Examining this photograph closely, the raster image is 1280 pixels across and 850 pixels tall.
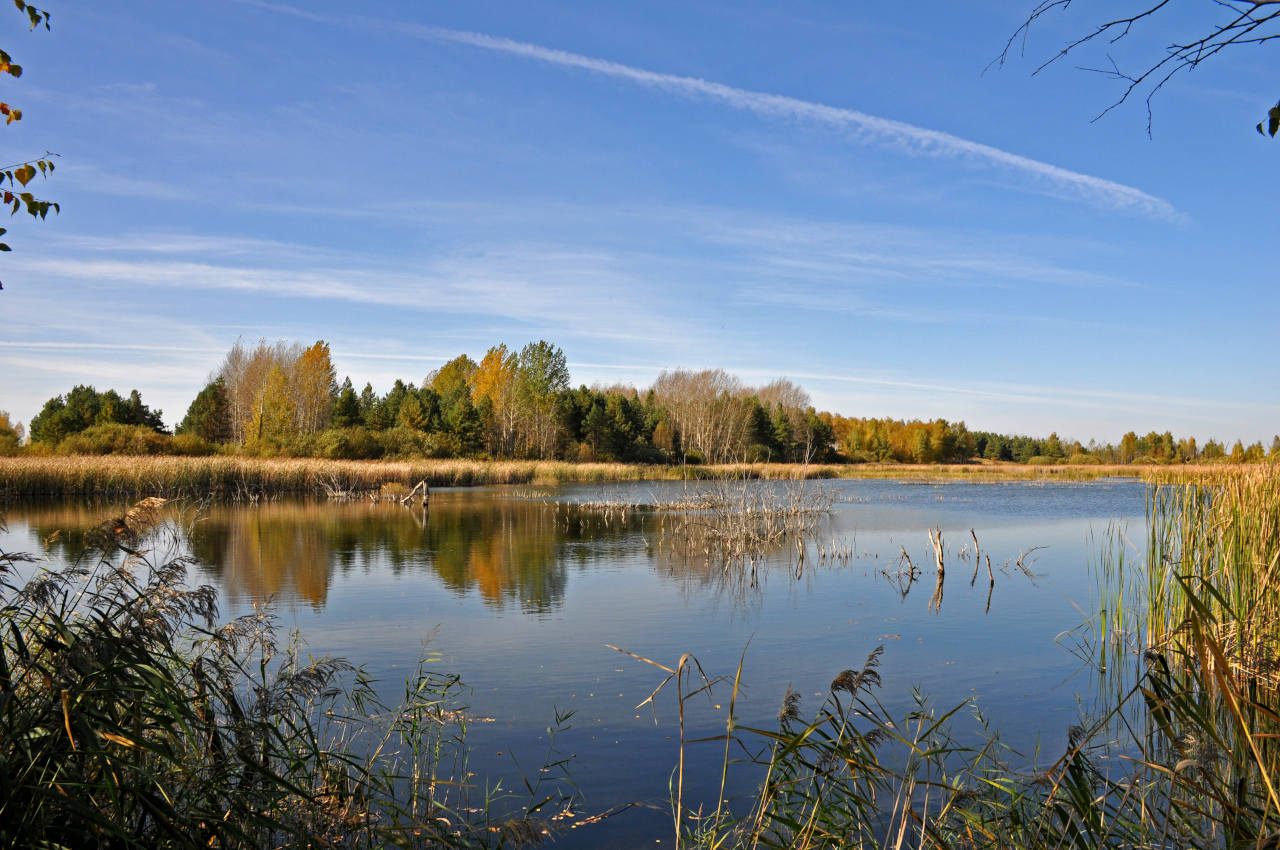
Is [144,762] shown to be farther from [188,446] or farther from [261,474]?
[188,446]

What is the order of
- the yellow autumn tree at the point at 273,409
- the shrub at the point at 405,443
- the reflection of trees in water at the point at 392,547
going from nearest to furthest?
the reflection of trees in water at the point at 392,547, the shrub at the point at 405,443, the yellow autumn tree at the point at 273,409

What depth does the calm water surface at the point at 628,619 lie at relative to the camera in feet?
17.8

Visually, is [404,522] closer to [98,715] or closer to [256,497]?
[256,497]

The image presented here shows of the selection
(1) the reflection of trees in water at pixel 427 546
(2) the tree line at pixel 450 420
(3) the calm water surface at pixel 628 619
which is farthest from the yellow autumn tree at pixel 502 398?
(3) the calm water surface at pixel 628 619

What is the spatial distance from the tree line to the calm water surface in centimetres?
2021

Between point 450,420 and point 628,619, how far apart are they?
40035 millimetres

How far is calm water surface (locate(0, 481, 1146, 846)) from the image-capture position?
542cm

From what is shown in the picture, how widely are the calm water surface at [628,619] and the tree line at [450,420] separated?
20211 mm

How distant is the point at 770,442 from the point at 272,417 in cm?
3211

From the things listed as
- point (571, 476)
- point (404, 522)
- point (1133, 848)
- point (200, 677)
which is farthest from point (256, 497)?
point (1133, 848)

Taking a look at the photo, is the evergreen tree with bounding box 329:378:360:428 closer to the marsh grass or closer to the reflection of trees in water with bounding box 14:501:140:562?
the reflection of trees in water with bounding box 14:501:140:562

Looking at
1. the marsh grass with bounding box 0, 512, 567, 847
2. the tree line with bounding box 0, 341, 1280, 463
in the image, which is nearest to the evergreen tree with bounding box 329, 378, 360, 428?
the tree line with bounding box 0, 341, 1280, 463

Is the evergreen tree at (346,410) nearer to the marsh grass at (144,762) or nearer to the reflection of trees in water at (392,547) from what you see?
the reflection of trees in water at (392,547)

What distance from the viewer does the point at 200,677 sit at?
319 cm
